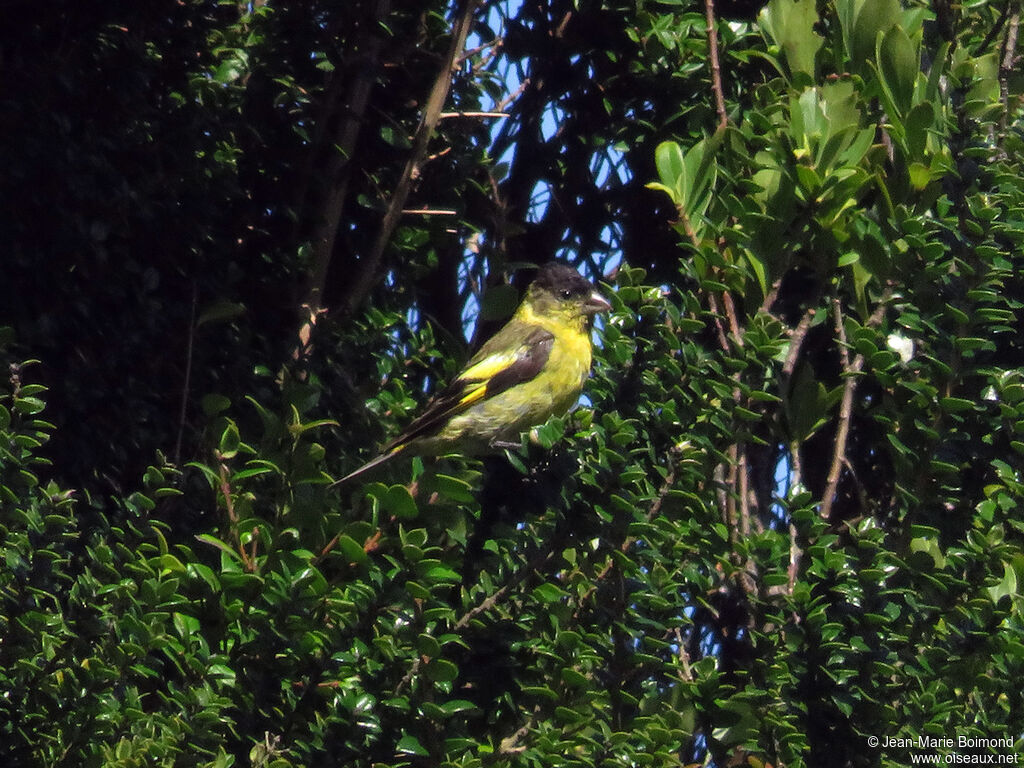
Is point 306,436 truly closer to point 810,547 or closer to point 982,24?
point 810,547

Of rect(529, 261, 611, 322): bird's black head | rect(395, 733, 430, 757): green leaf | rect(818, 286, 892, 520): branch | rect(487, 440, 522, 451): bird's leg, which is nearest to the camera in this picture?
rect(395, 733, 430, 757): green leaf

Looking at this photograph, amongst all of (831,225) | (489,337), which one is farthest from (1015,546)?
(489,337)

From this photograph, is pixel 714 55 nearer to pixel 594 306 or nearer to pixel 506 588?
pixel 506 588

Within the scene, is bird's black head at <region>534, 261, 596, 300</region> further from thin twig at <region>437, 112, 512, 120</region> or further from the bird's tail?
the bird's tail

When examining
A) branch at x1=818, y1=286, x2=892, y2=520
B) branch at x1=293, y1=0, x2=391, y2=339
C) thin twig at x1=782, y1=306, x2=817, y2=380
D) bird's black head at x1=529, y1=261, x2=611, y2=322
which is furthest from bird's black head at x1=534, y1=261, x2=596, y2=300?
branch at x1=818, y1=286, x2=892, y2=520

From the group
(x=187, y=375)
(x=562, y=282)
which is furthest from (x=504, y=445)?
(x=562, y=282)

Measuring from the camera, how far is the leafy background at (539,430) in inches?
126

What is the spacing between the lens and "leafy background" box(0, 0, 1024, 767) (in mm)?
3197

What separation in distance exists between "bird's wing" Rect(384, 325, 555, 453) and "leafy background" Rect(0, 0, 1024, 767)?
29 cm

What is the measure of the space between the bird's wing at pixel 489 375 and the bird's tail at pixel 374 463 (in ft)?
0.05

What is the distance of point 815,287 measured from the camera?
13.1ft

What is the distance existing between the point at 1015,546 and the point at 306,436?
231cm

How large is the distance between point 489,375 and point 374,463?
1.41m

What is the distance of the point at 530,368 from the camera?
6328 mm
